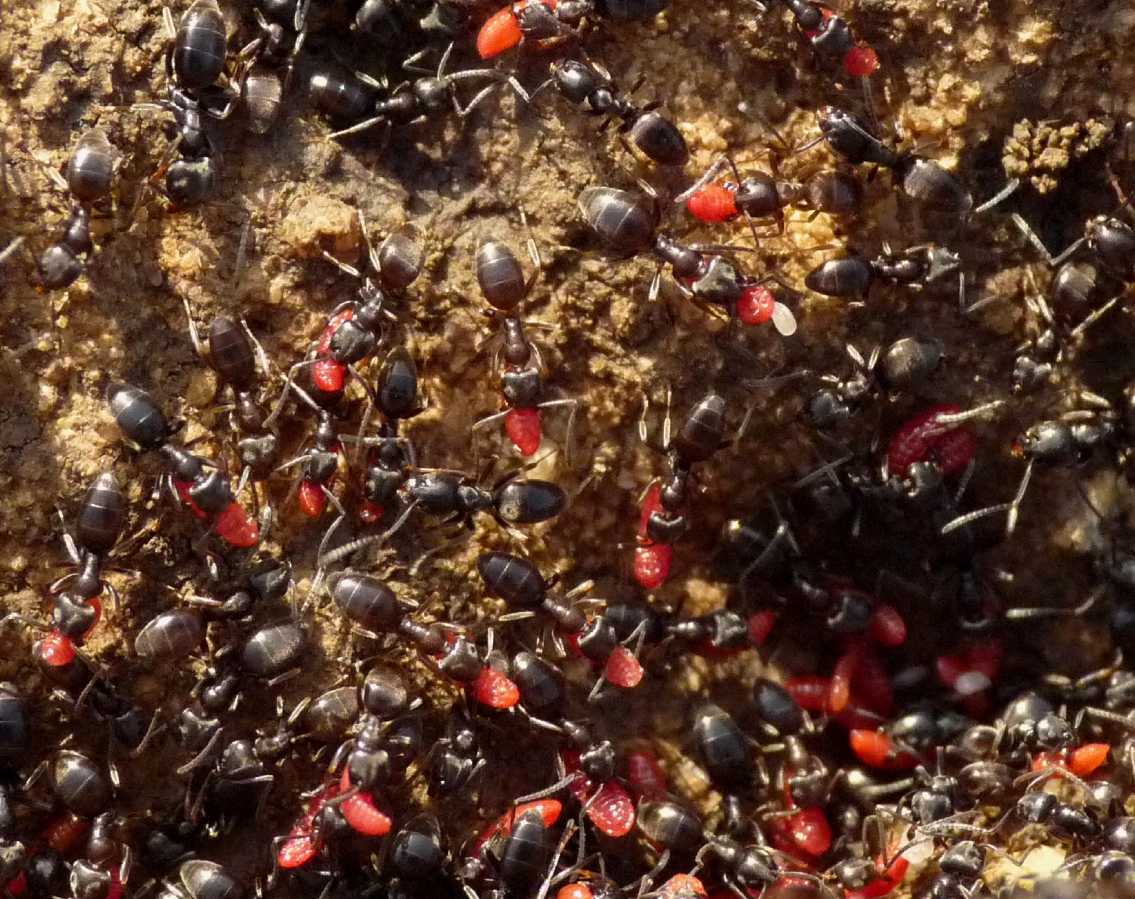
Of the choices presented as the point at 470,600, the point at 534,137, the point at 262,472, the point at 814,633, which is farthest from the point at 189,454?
the point at 814,633

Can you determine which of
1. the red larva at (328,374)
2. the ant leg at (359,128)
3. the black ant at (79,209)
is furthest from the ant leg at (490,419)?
the black ant at (79,209)

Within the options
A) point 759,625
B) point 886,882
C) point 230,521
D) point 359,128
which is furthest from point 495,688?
point 359,128

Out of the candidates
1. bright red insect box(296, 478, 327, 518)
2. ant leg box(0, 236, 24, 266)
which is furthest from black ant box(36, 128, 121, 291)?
bright red insect box(296, 478, 327, 518)

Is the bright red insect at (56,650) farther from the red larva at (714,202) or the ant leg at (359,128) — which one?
the red larva at (714,202)

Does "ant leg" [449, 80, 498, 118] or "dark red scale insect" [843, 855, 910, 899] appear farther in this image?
"dark red scale insect" [843, 855, 910, 899]

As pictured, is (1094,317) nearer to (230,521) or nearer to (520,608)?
(520,608)

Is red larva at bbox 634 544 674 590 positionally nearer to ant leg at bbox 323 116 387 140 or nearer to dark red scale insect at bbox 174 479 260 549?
dark red scale insect at bbox 174 479 260 549
